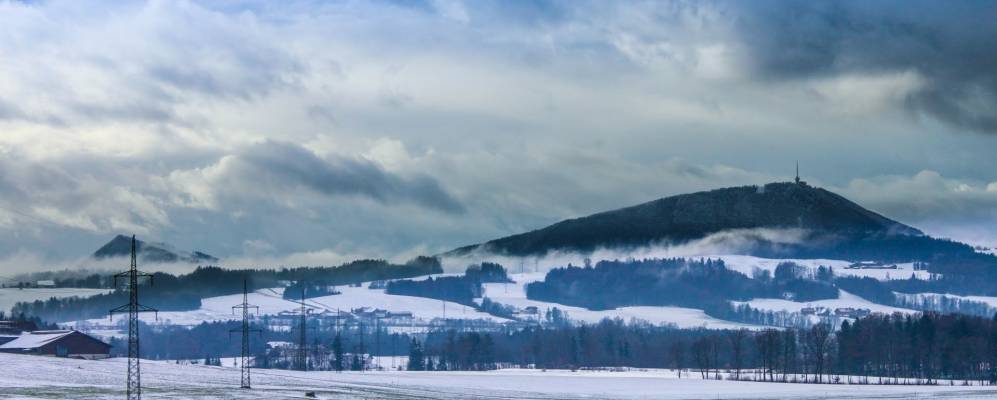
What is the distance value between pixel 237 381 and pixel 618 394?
158 ft

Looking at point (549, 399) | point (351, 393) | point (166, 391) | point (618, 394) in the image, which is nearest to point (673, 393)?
point (618, 394)

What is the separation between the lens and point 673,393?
19450 centimetres

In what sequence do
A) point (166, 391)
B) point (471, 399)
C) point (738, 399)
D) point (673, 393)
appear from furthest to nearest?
point (673, 393) < point (738, 399) < point (471, 399) < point (166, 391)

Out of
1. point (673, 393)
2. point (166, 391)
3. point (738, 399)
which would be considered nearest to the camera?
point (166, 391)

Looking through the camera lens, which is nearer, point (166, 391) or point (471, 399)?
point (166, 391)

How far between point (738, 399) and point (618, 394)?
16188mm

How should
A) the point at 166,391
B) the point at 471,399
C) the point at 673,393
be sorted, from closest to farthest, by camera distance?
the point at 166,391 → the point at 471,399 → the point at 673,393

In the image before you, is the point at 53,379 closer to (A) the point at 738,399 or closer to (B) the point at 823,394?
(A) the point at 738,399

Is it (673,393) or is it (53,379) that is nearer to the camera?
(53,379)

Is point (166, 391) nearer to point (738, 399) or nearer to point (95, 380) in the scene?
point (95, 380)

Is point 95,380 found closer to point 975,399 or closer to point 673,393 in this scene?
point 673,393

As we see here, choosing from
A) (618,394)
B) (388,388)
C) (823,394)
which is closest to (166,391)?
(388,388)

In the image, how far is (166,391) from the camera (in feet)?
496

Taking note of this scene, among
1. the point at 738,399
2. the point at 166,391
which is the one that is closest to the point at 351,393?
the point at 166,391
